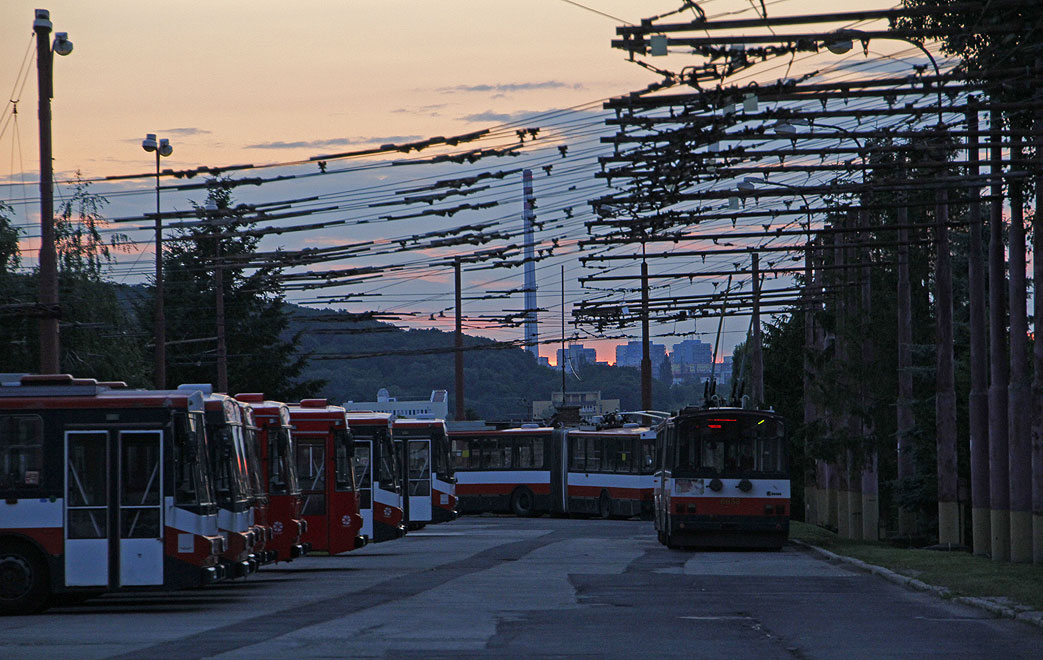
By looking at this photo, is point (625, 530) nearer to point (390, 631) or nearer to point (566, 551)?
point (566, 551)

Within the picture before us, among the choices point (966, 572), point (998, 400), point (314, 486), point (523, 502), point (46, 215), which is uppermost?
point (46, 215)

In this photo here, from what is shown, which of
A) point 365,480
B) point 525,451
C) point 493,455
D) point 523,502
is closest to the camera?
point 365,480

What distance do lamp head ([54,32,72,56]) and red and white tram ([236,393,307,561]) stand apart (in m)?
6.38

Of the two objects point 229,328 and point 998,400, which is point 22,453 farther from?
point 229,328

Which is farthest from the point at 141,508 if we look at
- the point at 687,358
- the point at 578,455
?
the point at 687,358

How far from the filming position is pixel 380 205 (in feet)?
82.7

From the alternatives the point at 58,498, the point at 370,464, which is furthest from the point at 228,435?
the point at 370,464

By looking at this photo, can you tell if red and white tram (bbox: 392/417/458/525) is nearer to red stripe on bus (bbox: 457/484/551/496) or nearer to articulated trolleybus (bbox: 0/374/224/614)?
red stripe on bus (bbox: 457/484/551/496)

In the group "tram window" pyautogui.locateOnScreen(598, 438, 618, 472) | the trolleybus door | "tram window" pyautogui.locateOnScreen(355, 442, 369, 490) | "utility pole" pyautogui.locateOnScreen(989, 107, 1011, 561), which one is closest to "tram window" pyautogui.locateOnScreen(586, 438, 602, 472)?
"tram window" pyautogui.locateOnScreen(598, 438, 618, 472)

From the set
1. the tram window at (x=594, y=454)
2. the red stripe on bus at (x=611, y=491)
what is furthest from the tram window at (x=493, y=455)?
the tram window at (x=594, y=454)

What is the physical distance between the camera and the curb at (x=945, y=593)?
1778 centimetres

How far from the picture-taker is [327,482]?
94.3 ft

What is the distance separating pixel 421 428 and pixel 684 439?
14.3 meters

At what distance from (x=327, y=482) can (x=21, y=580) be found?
9.22 metres
